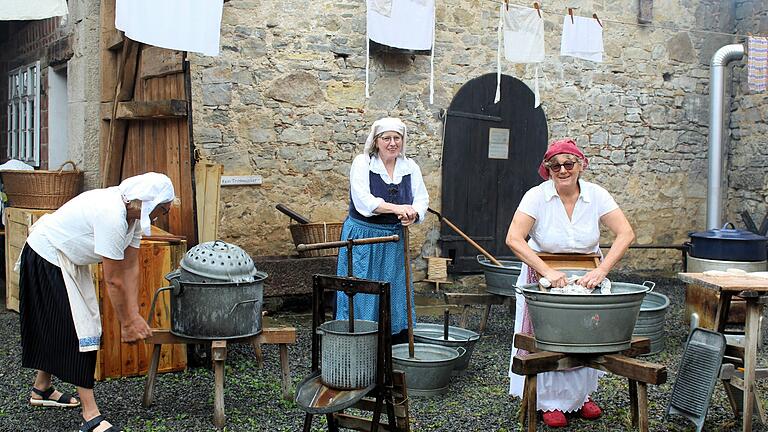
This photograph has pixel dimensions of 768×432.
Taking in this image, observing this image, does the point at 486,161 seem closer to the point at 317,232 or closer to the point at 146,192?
the point at 317,232

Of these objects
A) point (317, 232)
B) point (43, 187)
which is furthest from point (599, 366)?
point (43, 187)

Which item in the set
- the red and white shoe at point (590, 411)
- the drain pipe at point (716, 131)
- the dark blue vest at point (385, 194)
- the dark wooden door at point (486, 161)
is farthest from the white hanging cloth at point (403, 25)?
the drain pipe at point (716, 131)

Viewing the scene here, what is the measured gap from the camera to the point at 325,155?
771 centimetres

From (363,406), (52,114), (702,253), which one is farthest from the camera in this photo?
(52,114)

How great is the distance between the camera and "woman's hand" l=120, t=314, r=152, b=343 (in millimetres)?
4105

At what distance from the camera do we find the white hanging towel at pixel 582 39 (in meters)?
8.16

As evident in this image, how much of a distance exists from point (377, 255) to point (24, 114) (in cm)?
614

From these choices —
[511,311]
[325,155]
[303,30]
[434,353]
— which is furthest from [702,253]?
[303,30]

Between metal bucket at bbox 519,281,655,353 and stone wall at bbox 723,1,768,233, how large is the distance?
7.07 metres

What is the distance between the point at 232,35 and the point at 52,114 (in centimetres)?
247

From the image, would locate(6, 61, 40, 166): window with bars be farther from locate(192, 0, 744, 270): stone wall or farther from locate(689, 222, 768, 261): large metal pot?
locate(689, 222, 768, 261): large metal pot

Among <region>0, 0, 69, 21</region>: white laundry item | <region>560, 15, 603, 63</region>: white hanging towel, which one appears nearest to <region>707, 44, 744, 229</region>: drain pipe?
<region>560, 15, 603, 63</region>: white hanging towel

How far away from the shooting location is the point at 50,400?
4426 mm

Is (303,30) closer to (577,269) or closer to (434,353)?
(434,353)
